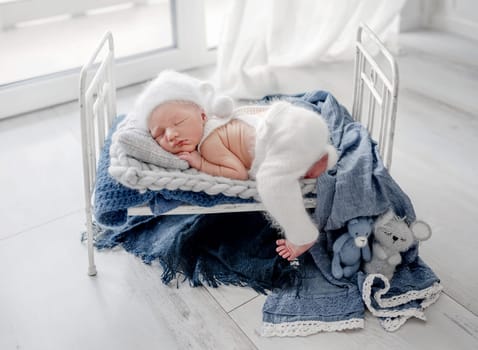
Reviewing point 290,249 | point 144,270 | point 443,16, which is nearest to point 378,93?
point 290,249

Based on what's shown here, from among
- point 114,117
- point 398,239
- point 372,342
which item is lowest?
point 372,342

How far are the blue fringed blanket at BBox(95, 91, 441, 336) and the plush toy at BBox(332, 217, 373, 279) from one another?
2 centimetres

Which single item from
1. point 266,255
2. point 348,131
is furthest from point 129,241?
point 348,131

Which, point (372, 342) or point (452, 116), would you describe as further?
point (452, 116)

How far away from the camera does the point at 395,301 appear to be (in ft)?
4.50

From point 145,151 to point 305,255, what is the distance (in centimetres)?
51

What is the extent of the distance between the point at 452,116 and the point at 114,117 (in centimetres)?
136

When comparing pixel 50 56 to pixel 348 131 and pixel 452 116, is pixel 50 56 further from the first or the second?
pixel 452 116

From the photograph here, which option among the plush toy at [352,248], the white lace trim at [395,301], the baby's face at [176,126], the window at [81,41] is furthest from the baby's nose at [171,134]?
the window at [81,41]

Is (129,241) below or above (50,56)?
below

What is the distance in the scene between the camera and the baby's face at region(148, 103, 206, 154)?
1.42m

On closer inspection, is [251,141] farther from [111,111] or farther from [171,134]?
[111,111]

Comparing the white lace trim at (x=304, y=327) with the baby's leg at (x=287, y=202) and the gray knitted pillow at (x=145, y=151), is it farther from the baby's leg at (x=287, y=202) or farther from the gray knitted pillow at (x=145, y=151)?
the gray knitted pillow at (x=145, y=151)

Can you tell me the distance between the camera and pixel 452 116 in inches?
90.6
